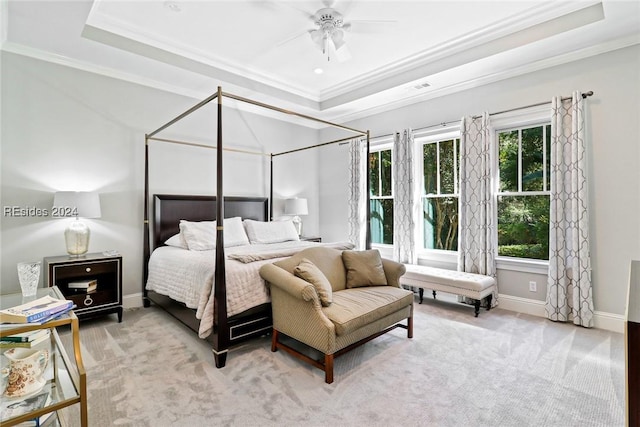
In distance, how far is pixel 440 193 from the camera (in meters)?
4.62

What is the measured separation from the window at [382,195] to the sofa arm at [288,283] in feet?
9.65

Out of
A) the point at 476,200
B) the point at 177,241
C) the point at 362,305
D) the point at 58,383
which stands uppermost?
the point at 476,200

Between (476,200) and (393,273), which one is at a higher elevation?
(476,200)

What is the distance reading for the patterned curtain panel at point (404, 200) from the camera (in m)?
4.66

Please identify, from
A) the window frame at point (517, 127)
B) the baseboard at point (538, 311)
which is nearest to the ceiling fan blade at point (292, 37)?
the window frame at point (517, 127)

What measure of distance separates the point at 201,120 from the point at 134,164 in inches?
43.8

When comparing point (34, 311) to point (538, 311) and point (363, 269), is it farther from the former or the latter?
point (538, 311)

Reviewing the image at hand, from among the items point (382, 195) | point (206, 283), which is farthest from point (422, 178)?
point (206, 283)

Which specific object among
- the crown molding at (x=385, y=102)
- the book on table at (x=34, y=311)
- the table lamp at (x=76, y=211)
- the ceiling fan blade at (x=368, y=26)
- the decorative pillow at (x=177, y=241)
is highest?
the ceiling fan blade at (x=368, y=26)

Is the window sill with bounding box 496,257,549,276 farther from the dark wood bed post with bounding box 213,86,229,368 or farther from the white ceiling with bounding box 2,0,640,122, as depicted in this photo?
the dark wood bed post with bounding box 213,86,229,368

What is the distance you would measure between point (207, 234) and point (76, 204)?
131cm

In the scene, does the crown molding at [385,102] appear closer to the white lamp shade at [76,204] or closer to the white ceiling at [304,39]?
the white ceiling at [304,39]

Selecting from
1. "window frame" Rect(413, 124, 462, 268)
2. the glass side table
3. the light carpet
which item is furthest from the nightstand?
"window frame" Rect(413, 124, 462, 268)

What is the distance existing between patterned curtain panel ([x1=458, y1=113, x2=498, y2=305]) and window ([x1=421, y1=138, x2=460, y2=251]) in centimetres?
33
